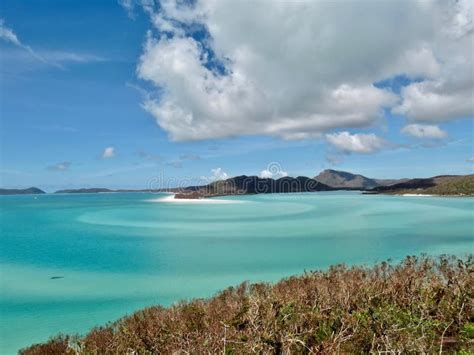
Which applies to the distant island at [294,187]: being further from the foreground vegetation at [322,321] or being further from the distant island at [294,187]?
the foreground vegetation at [322,321]

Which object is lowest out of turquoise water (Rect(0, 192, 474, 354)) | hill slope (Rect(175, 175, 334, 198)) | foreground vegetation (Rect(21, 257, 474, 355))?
turquoise water (Rect(0, 192, 474, 354))

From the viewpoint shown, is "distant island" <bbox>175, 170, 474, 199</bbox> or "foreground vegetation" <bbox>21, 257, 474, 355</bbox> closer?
"foreground vegetation" <bbox>21, 257, 474, 355</bbox>

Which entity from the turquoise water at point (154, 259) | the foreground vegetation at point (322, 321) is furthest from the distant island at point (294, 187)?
the foreground vegetation at point (322, 321)

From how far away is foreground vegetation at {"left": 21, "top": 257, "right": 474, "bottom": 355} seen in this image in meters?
6.20

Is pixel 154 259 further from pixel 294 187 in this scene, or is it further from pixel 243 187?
pixel 294 187

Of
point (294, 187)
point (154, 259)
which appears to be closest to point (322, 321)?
point (154, 259)

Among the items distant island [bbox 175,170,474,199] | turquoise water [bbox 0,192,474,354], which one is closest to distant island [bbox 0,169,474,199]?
distant island [bbox 175,170,474,199]

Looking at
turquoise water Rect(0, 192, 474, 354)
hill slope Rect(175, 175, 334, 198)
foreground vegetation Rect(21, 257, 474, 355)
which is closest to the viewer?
foreground vegetation Rect(21, 257, 474, 355)

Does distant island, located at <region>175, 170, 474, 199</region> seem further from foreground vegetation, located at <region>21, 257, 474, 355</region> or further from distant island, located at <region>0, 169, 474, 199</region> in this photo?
foreground vegetation, located at <region>21, 257, 474, 355</region>

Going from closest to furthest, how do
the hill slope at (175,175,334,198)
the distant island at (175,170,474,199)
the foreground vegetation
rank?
1. the foreground vegetation
2. the distant island at (175,170,474,199)
3. the hill slope at (175,175,334,198)

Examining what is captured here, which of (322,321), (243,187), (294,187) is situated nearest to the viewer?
(322,321)

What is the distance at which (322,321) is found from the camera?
Result: 7.54m

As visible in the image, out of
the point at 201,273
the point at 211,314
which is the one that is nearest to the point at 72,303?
the point at 201,273

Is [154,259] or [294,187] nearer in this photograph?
[154,259]
